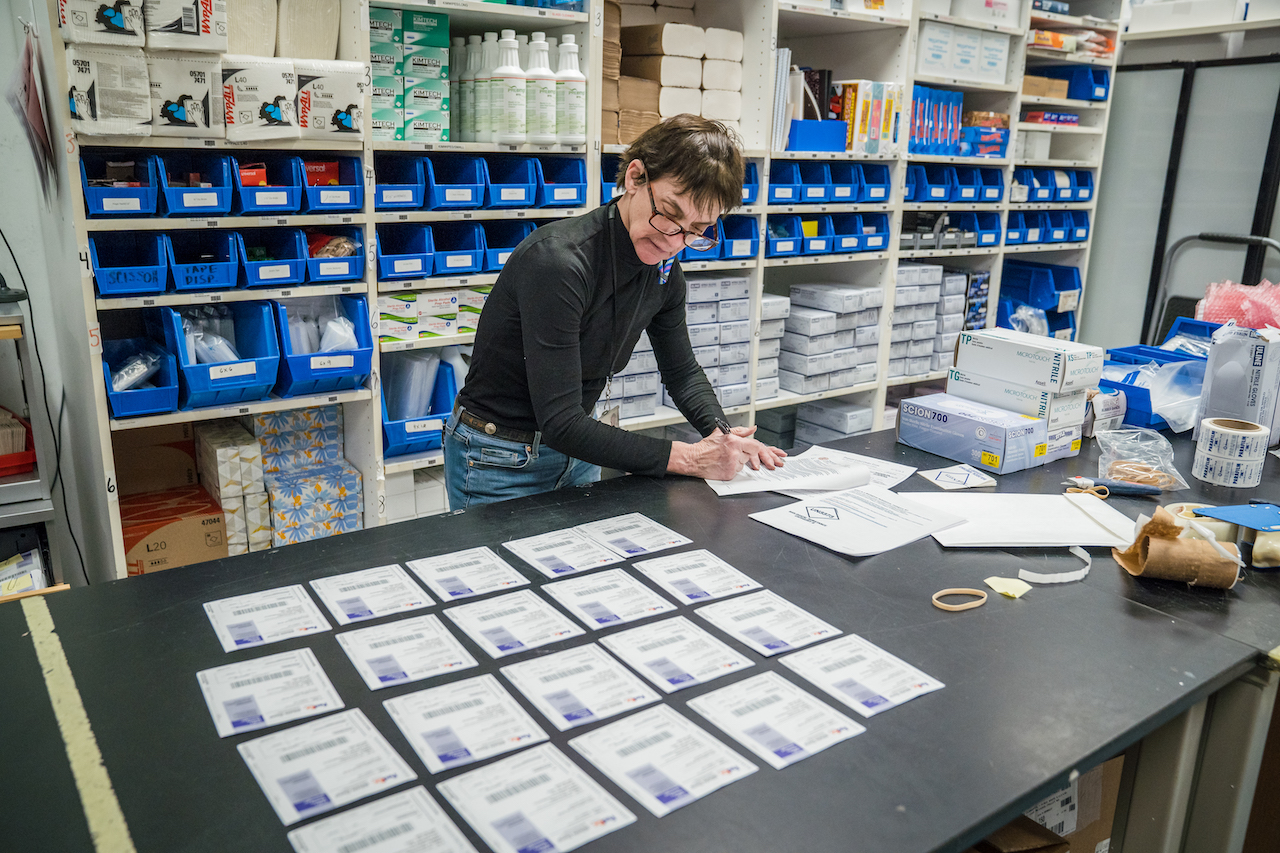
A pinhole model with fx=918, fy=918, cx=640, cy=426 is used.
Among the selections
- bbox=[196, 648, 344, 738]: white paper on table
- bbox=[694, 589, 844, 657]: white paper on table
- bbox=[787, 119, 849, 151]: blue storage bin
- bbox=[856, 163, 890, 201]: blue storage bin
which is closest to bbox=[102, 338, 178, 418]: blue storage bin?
bbox=[196, 648, 344, 738]: white paper on table

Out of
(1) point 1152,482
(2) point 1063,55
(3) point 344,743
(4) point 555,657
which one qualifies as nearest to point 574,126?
(1) point 1152,482

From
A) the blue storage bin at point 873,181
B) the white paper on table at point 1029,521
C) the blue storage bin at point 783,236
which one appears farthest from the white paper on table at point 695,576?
the blue storage bin at point 873,181

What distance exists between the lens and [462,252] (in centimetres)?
309

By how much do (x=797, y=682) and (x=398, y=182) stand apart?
2.44 m

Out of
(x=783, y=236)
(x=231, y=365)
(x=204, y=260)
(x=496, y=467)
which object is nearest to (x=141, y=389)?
(x=231, y=365)

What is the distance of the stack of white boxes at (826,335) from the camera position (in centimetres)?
405

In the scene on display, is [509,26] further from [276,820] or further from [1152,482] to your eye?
[276,820]

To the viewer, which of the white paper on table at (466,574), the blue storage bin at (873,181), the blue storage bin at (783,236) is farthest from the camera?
the blue storage bin at (873,181)

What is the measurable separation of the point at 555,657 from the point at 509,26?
2646 millimetres

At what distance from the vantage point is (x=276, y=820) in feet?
3.16

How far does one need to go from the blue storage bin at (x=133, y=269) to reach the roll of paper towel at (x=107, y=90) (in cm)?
31

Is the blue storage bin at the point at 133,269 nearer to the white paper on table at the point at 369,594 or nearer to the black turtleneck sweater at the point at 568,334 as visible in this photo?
the black turtleneck sweater at the point at 568,334

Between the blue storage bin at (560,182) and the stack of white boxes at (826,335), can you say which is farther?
the stack of white boxes at (826,335)

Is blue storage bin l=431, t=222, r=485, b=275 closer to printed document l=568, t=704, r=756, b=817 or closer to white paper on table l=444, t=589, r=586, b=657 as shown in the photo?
white paper on table l=444, t=589, r=586, b=657
